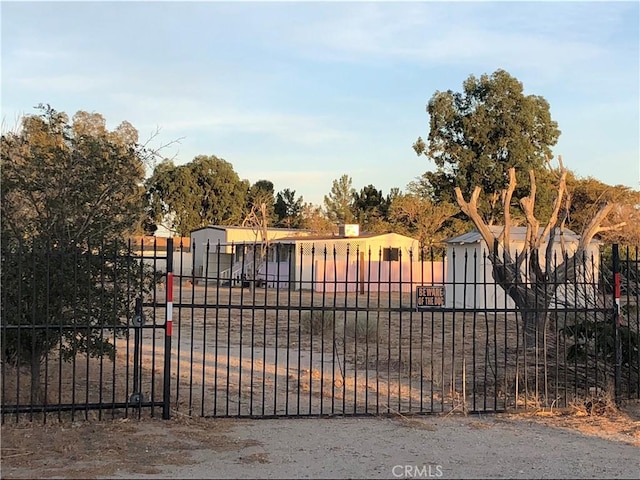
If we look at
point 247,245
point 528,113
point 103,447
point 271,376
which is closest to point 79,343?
point 103,447

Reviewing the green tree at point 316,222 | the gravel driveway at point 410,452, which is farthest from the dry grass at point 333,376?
the green tree at point 316,222

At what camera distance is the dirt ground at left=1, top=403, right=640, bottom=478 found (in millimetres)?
5336

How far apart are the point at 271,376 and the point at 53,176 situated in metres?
4.65

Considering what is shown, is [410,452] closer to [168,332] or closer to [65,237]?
[168,332]

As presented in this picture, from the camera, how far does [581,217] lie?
38.0 m

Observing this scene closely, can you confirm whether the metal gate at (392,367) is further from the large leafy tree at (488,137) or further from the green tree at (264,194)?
the green tree at (264,194)

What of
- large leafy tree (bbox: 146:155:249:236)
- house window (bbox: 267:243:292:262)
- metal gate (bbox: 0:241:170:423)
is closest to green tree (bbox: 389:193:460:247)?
house window (bbox: 267:243:292:262)

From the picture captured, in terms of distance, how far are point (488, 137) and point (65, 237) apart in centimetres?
3796

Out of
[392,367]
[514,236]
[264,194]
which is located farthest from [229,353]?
[264,194]

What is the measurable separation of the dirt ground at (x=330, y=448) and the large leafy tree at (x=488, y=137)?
3504 cm

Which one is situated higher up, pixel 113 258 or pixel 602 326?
pixel 113 258

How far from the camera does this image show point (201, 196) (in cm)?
6022

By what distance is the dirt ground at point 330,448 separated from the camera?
5.34m

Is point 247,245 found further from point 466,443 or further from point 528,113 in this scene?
point 466,443
